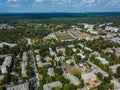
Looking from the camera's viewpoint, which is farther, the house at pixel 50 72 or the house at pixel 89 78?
the house at pixel 50 72

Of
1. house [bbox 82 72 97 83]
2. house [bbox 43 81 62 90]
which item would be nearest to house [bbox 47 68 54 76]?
house [bbox 43 81 62 90]

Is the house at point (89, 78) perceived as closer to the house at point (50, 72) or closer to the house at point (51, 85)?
the house at point (51, 85)

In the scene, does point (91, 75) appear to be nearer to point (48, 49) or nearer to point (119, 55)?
point (119, 55)

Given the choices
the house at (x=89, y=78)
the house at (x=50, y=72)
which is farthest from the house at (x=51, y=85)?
the house at (x=89, y=78)

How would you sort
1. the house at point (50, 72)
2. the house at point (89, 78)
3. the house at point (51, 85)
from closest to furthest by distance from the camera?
Answer: the house at point (51, 85) → the house at point (89, 78) → the house at point (50, 72)

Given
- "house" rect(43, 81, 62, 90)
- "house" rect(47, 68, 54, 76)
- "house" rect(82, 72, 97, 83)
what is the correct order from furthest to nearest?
"house" rect(47, 68, 54, 76) → "house" rect(82, 72, 97, 83) → "house" rect(43, 81, 62, 90)

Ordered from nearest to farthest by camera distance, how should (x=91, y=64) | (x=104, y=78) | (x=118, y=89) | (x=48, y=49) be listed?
(x=118, y=89) → (x=104, y=78) → (x=91, y=64) → (x=48, y=49)

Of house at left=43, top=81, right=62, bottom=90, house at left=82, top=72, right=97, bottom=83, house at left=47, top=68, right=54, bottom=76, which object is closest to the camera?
house at left=43, top=81, right=62, bottom=90

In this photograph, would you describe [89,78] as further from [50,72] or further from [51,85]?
[50,72]

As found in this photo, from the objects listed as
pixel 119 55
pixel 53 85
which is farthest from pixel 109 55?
pixel 53 85

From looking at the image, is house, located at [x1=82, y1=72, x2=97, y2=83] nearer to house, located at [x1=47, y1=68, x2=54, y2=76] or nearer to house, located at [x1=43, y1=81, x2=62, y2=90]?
house, located at [x1=43, y1=81, x2=62, y2=90]

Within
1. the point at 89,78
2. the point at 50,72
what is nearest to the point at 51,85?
the point at 50,72
